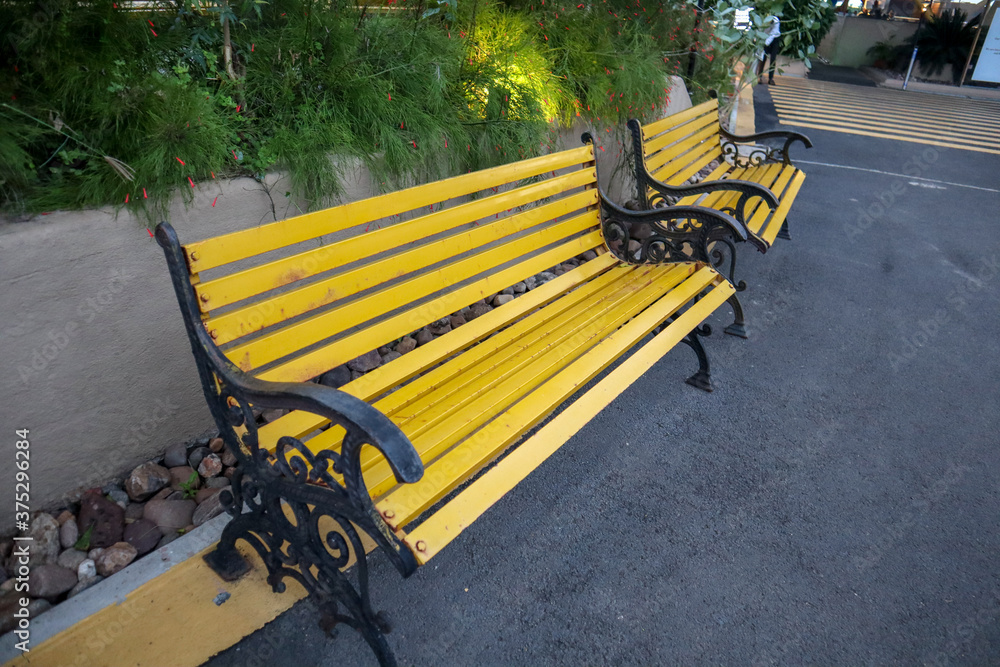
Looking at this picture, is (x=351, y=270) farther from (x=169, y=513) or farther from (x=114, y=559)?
(x=114, y=559)

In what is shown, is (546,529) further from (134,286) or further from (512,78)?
(512,78)

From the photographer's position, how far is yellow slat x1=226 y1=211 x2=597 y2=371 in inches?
75.2

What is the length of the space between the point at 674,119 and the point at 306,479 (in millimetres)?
3766

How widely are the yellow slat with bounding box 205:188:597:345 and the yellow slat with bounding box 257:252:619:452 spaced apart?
29cm

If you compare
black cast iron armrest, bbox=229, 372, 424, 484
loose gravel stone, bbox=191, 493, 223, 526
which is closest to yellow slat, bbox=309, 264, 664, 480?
black cast iron armrest, bbox=229, 372, 424, 484

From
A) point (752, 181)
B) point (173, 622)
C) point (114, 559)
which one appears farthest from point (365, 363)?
point (752, 181)

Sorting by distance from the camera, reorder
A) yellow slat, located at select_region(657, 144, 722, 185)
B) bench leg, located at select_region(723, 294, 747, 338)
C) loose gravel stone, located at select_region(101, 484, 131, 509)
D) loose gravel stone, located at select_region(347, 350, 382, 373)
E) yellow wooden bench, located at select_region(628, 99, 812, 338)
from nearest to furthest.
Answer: loose gravel stone, located at select_region(101, 484, 131, 509)
loose gravel stone, located at select_region(347, 350, 382, 373)
bench leg, located at select_region(723, 294, 747, 338)
yellow wooden bench, located at select_region(628, 99, 812, 338)
yellow slat, located at select_region(657, 144, 722, 185)

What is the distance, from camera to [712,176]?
193 inches

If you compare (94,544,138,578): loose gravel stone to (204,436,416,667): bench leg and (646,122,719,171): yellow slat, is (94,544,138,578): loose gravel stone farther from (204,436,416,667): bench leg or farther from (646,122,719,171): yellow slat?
(646,122,719,171): yellow slat

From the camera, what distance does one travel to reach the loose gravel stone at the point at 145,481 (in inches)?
95.3

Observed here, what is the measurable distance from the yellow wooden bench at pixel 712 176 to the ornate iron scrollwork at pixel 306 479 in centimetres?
262

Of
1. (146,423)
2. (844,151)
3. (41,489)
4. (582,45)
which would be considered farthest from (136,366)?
(844,151)

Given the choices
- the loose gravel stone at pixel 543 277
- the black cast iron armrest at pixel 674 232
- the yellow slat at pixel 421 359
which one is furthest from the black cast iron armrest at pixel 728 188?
the yellow slat at pixel 421 359

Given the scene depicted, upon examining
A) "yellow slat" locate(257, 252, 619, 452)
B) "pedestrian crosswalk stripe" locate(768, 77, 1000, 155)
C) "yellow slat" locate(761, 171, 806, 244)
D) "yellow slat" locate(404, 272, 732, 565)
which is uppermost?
"yellow slat" locate(257, 252, 619, 452)
